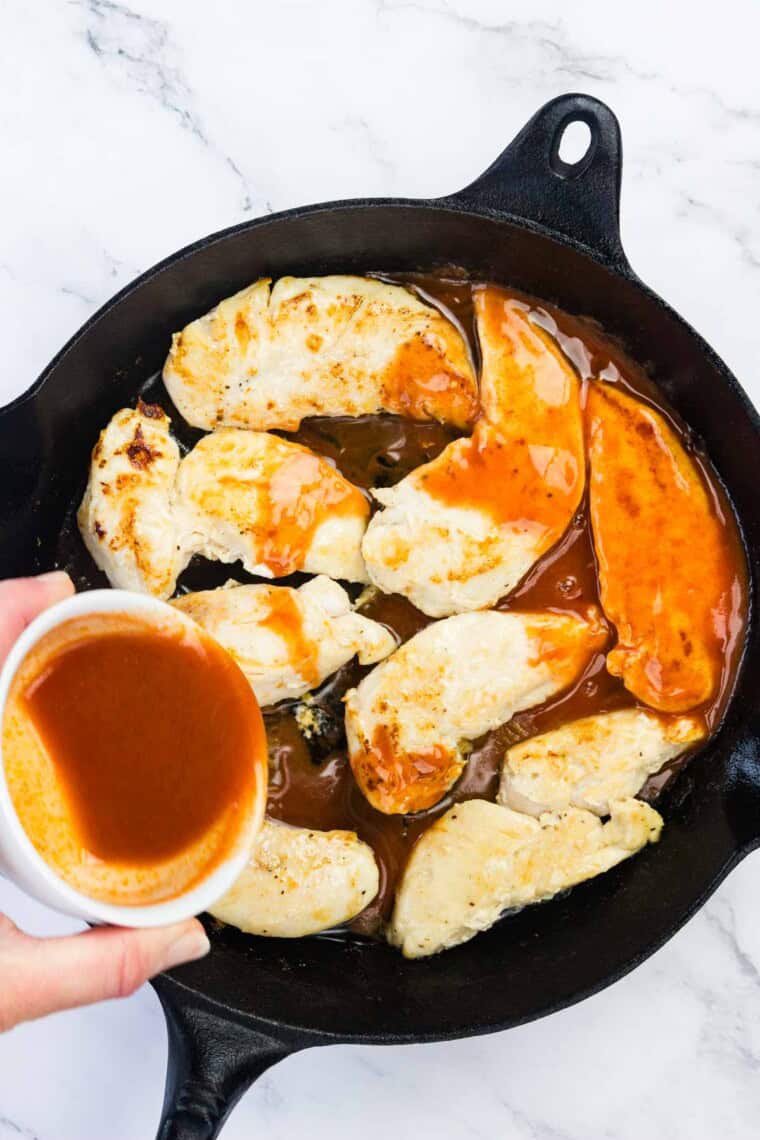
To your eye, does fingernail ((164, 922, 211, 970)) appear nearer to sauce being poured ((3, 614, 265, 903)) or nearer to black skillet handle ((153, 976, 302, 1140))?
sauce being poured ((3, 614, 265, 903))

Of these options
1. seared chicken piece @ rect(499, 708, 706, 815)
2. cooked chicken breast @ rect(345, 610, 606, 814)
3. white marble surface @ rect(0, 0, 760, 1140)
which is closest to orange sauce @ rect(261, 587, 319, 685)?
cooked chicken breast @ rect(345, 610, 606, 814)

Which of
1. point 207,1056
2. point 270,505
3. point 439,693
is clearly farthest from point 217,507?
point 207,1056

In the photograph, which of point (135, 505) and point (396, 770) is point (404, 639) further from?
point (135, 505)

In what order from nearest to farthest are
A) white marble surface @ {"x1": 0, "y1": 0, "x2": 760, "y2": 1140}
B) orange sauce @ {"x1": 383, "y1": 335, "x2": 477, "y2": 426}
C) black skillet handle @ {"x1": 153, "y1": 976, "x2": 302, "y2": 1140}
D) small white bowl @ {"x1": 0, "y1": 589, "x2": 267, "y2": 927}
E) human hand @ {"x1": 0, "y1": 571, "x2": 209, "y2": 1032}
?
small white bowl @ {"x1": 0, "y1": 589, "x2": 267, "y2": 927} < human hand @ {"x1": 0, "y1": 571, "x2": 209, "y2": 1032} < black skillet handle @ {"x1": 153, "y1": 976, "x2": 302, "y2": 1140} < orange sauce @ {"x1": 383, "y1": 335, "x2": 477, "y2": 426} < white marble surface @ {"x1": 0, "y1": 0, "x2": 760, "y2": 1140}

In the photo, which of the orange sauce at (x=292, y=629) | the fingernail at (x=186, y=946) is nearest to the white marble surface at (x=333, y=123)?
the orange sauce at (x=292, y=629)

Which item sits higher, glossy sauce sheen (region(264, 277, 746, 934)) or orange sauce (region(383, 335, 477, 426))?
orange sauce (region(383, 335, 477, 426))

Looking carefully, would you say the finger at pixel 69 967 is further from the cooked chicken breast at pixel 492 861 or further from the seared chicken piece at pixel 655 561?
the seared chicken piece at pixel 655 561

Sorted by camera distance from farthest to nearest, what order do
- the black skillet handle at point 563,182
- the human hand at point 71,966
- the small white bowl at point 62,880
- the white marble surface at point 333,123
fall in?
the white marble surface at point 333,123 → the black skillet handle at point 563,182 → the human hand at point 71,966 → the small white bowl at point 62,880
